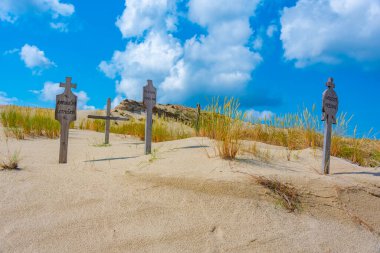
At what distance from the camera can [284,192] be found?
3631 millimetres

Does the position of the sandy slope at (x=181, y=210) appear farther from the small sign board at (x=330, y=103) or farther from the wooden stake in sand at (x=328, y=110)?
the small sign board at (x=330, y=103)

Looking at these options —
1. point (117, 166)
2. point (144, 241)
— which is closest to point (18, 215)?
point (144, 241)

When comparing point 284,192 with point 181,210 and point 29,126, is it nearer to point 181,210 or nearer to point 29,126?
point 181,210

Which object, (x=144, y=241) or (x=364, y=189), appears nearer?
(x=144, y=241)

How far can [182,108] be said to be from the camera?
22594mm

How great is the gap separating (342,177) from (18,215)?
3841 mm

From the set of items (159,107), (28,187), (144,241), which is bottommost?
(144,241)

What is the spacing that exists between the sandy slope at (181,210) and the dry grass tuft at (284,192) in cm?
9

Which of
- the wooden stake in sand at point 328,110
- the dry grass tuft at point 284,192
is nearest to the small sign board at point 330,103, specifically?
the wooden stake in sand at point 328,110

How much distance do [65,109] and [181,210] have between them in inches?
129

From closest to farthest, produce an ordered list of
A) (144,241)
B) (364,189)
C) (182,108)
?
(144,241) → (364,189) → (182,108)

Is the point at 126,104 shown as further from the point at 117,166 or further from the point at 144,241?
the point at 144,241

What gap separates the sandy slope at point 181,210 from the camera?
2.81 metres

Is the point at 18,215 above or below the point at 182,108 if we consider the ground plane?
below
